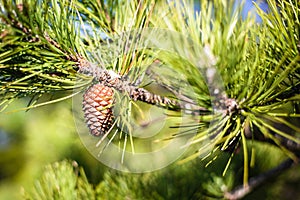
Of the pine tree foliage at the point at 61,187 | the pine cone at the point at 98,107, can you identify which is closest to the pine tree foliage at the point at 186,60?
the pine cone at the point at 98,107

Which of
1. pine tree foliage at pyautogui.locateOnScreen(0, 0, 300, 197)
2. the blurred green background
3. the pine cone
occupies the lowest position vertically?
the blurred green background

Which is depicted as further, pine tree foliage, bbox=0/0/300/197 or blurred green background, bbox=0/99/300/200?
blurred green background, bbox=0/99/300/200

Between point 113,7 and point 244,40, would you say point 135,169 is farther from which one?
point 244,40

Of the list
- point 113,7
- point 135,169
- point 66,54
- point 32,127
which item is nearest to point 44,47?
point 66,54

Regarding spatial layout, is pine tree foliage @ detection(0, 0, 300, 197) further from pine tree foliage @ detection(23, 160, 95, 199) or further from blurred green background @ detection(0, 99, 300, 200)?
pine tree foliage @ detection(23, 160, 95, 199)

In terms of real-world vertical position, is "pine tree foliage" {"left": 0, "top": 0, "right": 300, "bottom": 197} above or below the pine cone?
above

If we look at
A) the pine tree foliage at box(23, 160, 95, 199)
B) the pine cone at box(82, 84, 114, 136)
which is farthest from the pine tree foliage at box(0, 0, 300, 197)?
the pine tree foliage at box(23, 160, 95, 199)

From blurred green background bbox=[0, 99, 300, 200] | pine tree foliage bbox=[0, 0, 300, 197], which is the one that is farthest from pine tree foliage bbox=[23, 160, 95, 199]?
pine tree foliage bbox=[0, 0, 300, 197]
